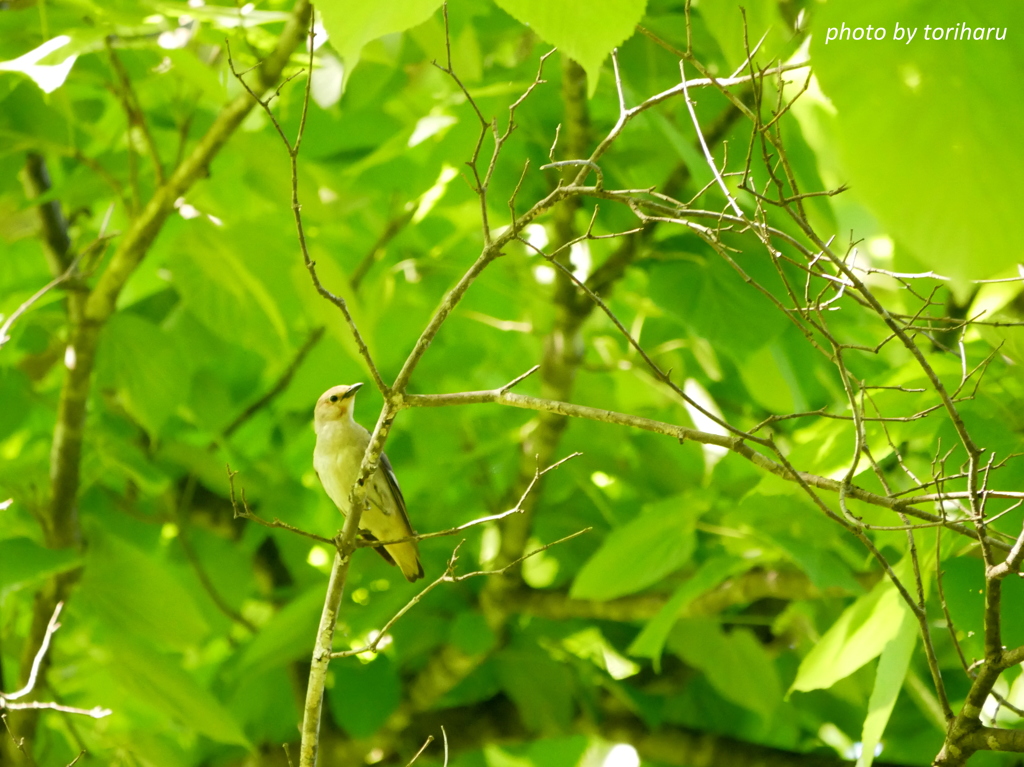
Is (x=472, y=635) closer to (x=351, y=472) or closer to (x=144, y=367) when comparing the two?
(x=351, y=472)

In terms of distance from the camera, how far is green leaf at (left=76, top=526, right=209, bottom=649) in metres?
2.88

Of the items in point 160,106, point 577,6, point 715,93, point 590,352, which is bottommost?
point 590,352

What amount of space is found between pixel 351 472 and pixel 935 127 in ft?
9.32

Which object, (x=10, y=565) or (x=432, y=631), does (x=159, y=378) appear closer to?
(x=10, y=565)

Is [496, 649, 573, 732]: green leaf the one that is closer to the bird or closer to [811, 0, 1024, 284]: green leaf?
the bird

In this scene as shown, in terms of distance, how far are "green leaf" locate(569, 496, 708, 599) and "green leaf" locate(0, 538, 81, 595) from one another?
1596mm

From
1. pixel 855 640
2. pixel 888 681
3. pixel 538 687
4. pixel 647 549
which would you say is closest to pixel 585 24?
pixel 888 681

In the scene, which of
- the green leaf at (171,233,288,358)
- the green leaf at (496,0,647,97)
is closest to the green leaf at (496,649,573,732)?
the green leaf at (171,233,288,358)

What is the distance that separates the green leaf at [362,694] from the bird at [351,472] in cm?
56

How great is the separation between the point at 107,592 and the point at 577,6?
2.72m

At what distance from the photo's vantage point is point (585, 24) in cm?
81

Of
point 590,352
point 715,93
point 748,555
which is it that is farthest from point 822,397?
point 715,93

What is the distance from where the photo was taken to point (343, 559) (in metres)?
1.61

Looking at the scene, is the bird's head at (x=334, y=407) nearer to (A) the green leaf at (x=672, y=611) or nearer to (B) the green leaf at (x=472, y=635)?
(B) the green leaf at (x=472, y=635)
